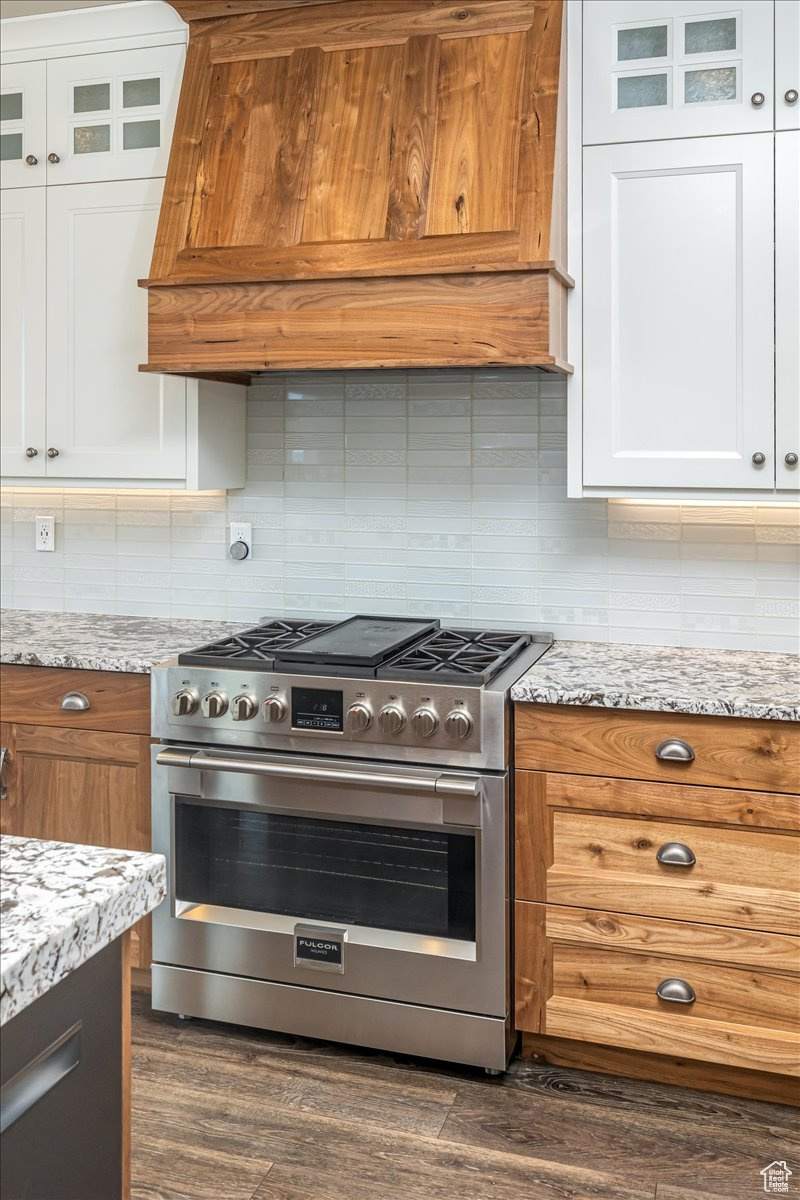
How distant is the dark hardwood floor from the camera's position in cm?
211

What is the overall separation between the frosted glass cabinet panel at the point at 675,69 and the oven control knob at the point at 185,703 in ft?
5.38

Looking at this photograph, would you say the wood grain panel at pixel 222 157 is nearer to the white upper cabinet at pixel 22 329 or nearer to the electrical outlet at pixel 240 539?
the white upper cabinet at pixel 22 329

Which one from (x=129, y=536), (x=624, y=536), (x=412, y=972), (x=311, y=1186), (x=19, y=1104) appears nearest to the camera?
(x=19, y=1104)

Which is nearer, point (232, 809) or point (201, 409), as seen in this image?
point (232, 809)

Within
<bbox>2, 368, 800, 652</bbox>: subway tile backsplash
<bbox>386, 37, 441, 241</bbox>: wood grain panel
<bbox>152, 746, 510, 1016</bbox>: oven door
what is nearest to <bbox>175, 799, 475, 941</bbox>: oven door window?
<bbox>152, 746, 510, 1016</bbox>: oven door

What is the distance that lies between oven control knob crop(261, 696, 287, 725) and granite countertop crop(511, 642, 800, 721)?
21.6 inches

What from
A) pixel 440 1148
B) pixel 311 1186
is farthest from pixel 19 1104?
pixel 440 1148

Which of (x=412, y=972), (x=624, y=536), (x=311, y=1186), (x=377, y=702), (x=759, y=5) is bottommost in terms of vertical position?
(x=311, y=1186)

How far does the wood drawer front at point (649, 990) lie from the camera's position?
7.54 feet

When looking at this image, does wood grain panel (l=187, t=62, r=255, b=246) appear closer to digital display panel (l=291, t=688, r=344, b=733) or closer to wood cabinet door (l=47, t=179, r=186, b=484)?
wood cabinet door (l=47, t=179, r=186, b=484)

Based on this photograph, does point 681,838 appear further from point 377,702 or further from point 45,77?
point 45,77

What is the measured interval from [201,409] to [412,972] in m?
1.57

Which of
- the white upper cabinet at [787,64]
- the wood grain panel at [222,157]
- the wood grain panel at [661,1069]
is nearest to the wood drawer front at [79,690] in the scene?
the wood grain panel at [222,157]

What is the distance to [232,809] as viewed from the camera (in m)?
2.62
